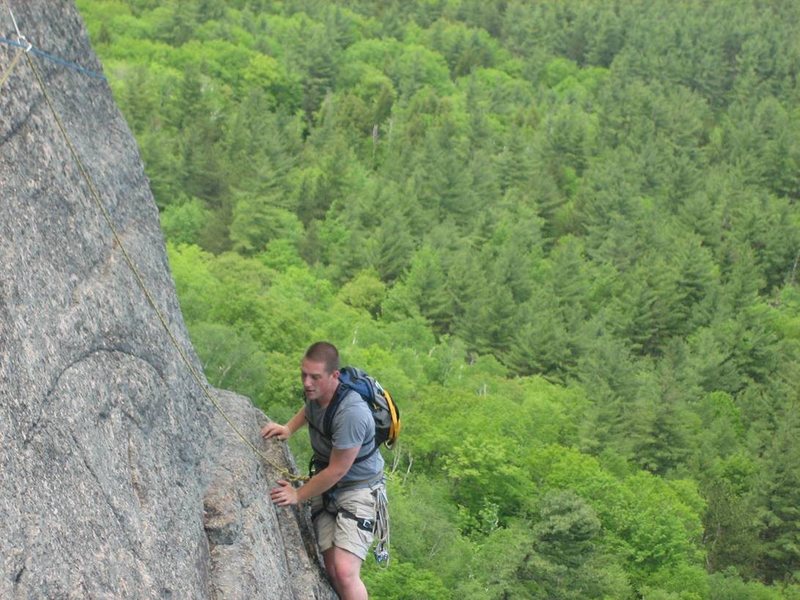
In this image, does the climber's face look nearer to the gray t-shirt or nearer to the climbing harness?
the gray t-shirt

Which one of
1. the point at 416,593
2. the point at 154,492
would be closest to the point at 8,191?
the point at 154,492

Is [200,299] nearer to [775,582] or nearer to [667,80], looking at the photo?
[775,582]

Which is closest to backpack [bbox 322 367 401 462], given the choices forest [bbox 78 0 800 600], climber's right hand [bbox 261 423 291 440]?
climber's right hand [bbox 261 423 291 440]

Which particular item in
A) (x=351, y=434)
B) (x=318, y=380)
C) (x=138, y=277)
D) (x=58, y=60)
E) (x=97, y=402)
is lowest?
(x=351, y=434)

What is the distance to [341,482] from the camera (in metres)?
7.98

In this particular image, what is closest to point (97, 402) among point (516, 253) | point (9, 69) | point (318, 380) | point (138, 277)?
point (138, 277)

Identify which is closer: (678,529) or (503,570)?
(503,570)

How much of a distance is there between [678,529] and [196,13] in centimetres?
11272

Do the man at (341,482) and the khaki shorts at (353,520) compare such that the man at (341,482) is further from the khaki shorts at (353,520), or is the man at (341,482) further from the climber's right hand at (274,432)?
the climber's right hand at (274,432)

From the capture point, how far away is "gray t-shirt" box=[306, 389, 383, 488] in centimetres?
749

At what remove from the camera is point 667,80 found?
14738 centimetres

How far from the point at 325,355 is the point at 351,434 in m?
0.59

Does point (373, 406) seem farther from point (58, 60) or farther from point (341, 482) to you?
point (58, 60)

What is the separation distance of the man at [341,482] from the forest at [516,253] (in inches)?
918
